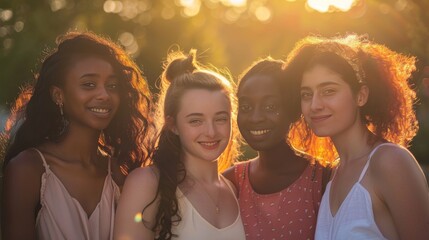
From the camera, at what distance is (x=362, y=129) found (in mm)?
4305

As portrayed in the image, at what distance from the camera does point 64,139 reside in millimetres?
4625

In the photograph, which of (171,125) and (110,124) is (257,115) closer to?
(171,125)

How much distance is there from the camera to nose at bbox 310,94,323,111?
13.9 feet

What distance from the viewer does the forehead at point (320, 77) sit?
14.0 feet

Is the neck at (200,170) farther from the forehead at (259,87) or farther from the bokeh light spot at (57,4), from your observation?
the bokeh light spot at (57,4)

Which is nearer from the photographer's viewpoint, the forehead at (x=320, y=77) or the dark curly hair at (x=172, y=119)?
the dark curly hair at (x=172, y=119)

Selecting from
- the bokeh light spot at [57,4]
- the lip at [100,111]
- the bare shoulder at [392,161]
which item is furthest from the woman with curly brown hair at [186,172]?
the bokeh light spot at [57,4]

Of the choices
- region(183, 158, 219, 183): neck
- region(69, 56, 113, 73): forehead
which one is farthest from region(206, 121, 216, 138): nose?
region(69, 56, 113, 73): forehead

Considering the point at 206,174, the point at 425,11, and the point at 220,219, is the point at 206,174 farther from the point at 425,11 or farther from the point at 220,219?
the point at 425,11

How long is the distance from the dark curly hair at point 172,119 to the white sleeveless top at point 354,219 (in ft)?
Answer: 3.08

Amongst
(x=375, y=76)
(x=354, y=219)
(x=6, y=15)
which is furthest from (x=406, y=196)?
(x=6, y=15)

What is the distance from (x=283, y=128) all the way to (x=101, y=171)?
134 centimetres

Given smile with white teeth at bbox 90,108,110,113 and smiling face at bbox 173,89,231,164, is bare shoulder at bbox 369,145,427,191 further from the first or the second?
smile with white teeth at bbox 90,108,110,113

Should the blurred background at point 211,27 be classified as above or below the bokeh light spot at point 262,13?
below
